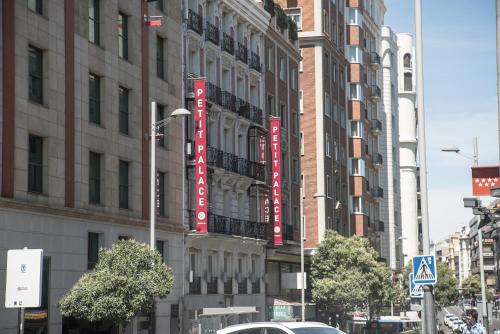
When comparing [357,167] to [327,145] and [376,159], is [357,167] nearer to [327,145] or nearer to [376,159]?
[376,159]

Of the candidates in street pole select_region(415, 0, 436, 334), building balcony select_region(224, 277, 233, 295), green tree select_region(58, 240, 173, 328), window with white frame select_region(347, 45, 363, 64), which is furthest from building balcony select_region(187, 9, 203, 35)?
window with white frame select_region(347, 45, 363, 64)

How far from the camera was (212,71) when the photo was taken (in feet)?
178

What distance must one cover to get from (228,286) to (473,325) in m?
32.8

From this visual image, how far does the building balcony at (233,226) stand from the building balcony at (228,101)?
19.0ft

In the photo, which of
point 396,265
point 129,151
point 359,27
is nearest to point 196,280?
point 129,151

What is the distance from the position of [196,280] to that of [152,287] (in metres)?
16.6

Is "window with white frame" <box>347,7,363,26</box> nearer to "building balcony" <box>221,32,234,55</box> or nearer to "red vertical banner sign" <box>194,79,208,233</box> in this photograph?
"building balcony" <box>221,32,234,55</box>

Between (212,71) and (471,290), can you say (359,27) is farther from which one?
(471,290)

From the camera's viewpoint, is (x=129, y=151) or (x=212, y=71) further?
(x=212, y=71)

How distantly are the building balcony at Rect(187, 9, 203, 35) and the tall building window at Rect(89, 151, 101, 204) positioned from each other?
1209 cm

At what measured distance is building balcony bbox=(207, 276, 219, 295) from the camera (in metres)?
53.2

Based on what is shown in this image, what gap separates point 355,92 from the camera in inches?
3529

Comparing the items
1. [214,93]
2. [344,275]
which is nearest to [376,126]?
[344,275]

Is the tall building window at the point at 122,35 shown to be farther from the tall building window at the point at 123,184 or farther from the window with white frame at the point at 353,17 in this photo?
the window with white frame at the point at 353,17
